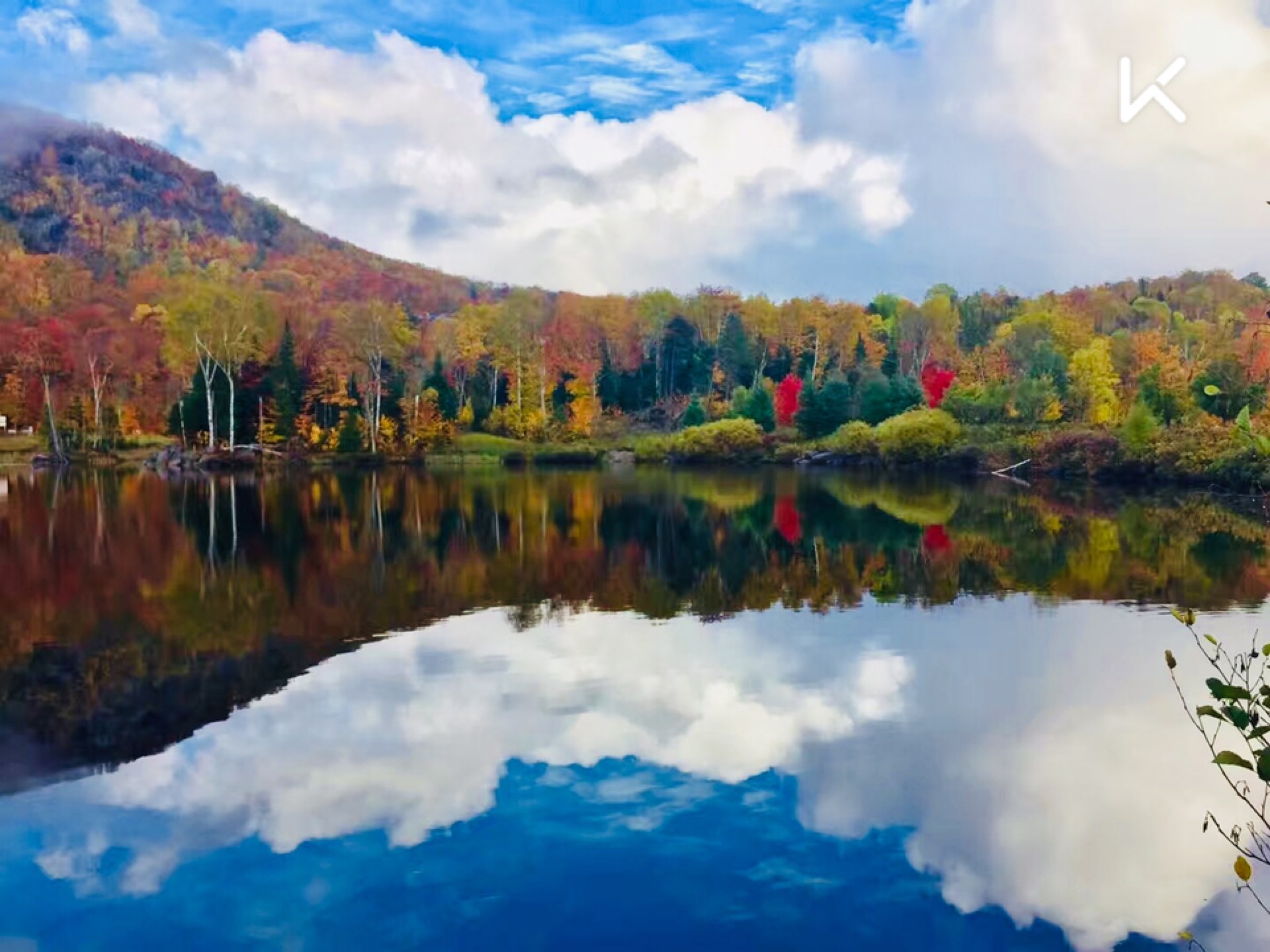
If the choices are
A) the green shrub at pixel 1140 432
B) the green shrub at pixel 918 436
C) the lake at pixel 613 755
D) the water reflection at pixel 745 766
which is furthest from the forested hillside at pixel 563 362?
the water reflection at pixel 745 766

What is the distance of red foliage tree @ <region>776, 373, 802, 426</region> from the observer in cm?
5644

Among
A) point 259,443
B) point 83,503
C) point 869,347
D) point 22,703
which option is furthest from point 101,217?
point 22,703

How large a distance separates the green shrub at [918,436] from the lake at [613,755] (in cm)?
2920

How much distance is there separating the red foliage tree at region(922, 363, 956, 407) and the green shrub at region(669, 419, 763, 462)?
1058 cm

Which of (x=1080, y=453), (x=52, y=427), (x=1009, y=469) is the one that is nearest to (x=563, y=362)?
(x=52, y=427)

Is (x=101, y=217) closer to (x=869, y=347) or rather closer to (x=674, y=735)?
(x=869, y=347)

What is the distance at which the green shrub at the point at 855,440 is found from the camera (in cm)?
4816

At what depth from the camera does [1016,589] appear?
47.6 ft

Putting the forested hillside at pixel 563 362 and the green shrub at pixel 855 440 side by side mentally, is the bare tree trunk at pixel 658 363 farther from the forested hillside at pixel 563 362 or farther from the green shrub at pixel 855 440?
the green shrub at pixel 855 440

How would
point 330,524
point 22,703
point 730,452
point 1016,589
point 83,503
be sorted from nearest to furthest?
1. point 22,703
2. point 1016,589
3. point 330,524
4. point 83,503
5. point 730,452

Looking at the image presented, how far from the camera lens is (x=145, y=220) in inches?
4363

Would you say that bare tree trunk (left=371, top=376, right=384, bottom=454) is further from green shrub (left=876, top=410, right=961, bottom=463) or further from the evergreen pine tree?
green shrub (left=876, top=410, right=961, bottom=463)

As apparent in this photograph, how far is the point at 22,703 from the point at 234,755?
2.75 metres

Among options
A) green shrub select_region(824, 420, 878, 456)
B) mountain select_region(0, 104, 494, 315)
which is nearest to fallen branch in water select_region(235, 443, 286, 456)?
green shrub select_region(824, 420, 878, 456)
